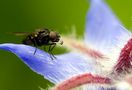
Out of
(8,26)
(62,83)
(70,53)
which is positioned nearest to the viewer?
(62,83)

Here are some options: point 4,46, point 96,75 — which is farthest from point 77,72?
point 4,46

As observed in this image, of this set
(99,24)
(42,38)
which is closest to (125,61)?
(42,38)

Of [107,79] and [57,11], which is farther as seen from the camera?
[57,11]

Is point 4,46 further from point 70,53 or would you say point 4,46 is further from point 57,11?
point 57,11

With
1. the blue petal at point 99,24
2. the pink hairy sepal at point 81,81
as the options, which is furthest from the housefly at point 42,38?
the blue petal at point 99,24

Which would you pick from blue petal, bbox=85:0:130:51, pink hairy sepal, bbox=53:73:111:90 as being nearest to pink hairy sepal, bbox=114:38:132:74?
pink hairy sepal, bbox=53:73:111:90

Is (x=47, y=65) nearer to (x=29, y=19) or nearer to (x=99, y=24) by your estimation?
(x=99, y=24)
